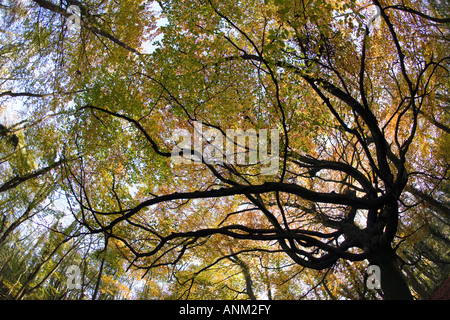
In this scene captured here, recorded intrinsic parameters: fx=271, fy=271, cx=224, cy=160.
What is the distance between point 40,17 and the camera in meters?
8.30

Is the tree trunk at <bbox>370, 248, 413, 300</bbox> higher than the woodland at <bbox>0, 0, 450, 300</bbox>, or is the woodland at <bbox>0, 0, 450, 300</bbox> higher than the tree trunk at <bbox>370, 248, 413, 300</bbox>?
the woodland at <bbox>0, 0, 450, 300</bbox>

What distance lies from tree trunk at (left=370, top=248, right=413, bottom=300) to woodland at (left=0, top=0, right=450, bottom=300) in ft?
0.07

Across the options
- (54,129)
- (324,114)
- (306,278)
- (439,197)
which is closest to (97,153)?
(54,129)

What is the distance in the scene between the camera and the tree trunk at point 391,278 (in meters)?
4.45

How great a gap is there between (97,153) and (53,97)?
448cm

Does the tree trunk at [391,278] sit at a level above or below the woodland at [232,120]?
below

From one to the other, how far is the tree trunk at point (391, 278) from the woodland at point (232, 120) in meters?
0.02

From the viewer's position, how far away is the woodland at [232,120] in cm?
430

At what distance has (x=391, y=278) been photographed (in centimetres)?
460

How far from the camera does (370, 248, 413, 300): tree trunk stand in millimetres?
4449

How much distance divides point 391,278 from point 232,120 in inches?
165
